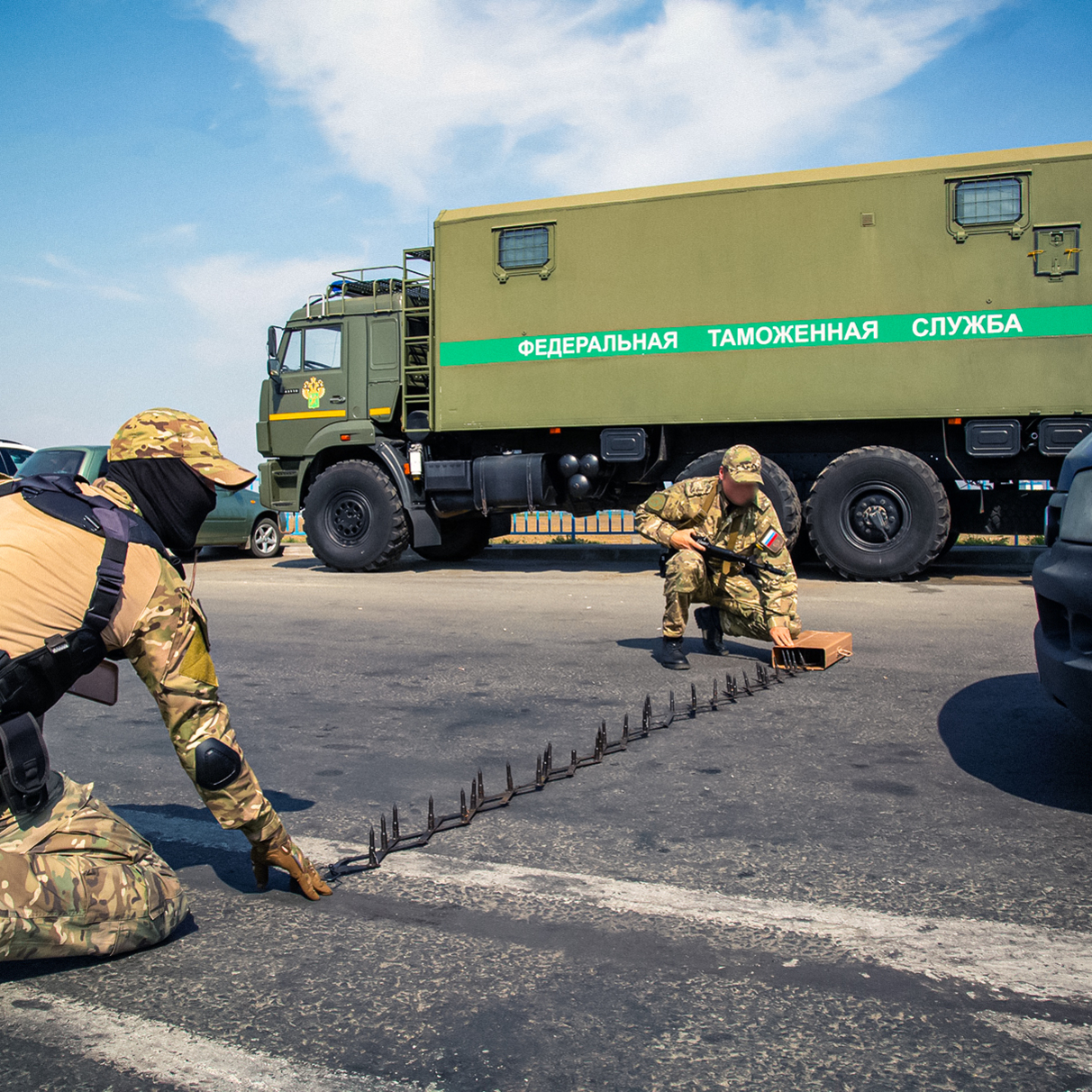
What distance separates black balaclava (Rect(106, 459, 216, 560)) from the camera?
2.64 m

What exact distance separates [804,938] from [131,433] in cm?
207

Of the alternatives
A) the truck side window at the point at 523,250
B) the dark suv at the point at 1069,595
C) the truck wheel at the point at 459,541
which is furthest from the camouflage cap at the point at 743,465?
the truck wheel at the point at 459,541

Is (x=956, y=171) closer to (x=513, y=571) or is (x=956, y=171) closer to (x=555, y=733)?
(x=513, y=571)

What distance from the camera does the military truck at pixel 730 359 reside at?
1043cm

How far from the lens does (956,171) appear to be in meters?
10.5

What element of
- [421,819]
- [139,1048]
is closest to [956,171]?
[421,819]

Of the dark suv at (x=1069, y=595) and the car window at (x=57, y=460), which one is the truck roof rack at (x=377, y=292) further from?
the dark suv at (x=1069, y=595)

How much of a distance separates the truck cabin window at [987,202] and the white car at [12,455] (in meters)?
12.9

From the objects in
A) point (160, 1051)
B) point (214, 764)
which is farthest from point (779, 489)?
point (160, 1051)

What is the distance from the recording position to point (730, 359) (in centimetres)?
1134

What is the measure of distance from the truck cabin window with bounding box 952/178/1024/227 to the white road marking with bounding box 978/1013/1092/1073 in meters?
9.95

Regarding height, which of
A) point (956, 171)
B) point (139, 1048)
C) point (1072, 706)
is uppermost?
point (956, 171)

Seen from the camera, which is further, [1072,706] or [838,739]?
[838,739]

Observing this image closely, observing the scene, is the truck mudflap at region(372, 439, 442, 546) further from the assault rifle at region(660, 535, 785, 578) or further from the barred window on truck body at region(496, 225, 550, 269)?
the assault rifle at region(660, 535, 785, 578)
